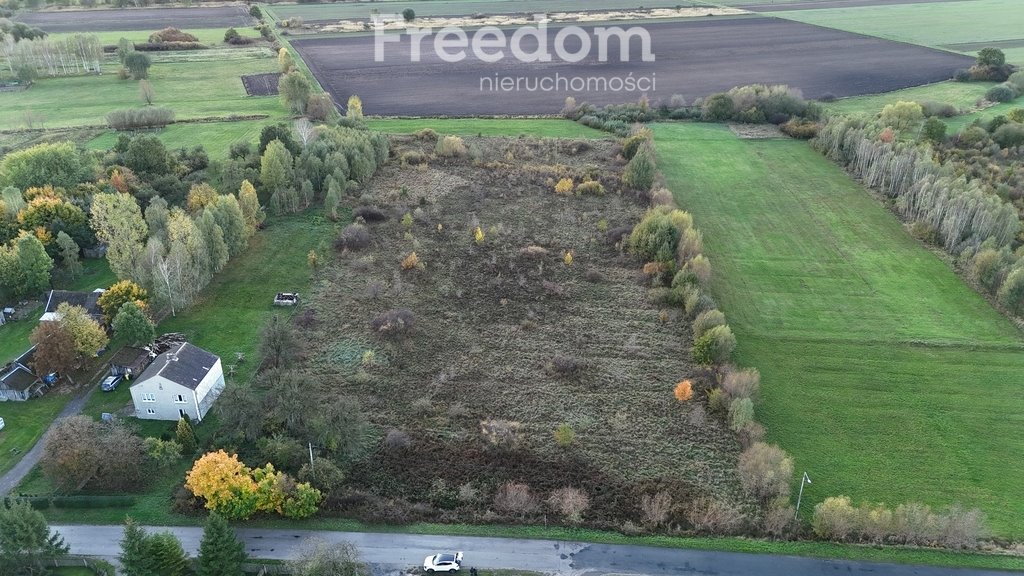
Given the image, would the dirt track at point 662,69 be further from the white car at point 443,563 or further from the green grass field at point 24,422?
the white car at point 443,563

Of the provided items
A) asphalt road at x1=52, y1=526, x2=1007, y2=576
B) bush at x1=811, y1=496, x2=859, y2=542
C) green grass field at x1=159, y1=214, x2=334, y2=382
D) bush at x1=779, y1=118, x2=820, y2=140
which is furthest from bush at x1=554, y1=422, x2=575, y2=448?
bush at x1=779, y1=118, x2=820, y2=140

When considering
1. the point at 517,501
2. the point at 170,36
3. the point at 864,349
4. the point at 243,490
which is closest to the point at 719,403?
the point at 864,349

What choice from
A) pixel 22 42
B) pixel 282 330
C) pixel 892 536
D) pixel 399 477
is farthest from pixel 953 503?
pixel 22 42

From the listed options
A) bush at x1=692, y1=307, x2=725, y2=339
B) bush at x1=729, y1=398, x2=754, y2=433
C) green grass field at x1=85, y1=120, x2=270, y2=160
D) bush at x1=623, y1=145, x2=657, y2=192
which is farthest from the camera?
green grass field at x1=85, y1=120, x2=270, y2=160

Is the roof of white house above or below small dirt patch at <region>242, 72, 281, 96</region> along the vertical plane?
below

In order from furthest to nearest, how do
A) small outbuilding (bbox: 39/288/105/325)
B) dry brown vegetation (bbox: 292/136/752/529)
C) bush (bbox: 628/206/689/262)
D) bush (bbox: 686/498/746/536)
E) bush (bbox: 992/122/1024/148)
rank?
bush (bbox: 992/122/1024/148)
bush (bbox: 628/206/689/262)
small outbuilding (bbox: 39/288/105/325)
dry brown vegetation (bbox: 292/136/752/529)
bush (bbox: 686/498/746/536)

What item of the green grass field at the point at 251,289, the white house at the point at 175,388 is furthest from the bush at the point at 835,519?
the white house at the point at 175,388

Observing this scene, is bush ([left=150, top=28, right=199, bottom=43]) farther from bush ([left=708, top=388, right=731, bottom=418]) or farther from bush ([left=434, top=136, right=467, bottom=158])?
bush ([left=708, top=388, right=731, bottom=418])

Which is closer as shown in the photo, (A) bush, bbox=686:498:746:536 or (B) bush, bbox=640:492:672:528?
(A) bush, bbox=686:498:746:536
